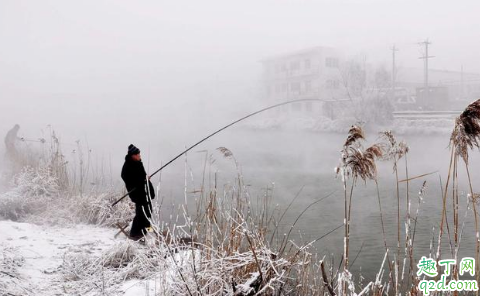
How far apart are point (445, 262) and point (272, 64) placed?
1994 inches

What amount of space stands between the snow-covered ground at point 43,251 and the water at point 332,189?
1906mm

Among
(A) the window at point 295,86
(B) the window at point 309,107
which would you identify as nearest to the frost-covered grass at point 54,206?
(B) the window at point 309,107

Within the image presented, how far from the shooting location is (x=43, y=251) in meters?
5.35

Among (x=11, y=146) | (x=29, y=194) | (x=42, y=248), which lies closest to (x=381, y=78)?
(x=11, y=146)

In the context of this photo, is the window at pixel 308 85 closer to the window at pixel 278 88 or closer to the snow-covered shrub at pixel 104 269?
the window at pixel 278 88

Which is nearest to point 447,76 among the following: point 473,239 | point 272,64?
point 272,64

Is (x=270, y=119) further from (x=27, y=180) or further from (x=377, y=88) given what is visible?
(x=27, y=180)

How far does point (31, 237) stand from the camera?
5.86m

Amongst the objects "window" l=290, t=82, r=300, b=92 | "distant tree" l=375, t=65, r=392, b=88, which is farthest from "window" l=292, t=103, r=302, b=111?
"distant tree" l=375, t=65, r=392, b=88

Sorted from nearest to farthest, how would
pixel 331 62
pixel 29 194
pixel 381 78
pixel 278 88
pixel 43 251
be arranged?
pixel 43 251
pixel 29 194
pixel 381 78
pixel 331 62
pixel 278 88

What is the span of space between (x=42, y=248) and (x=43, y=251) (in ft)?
0.48

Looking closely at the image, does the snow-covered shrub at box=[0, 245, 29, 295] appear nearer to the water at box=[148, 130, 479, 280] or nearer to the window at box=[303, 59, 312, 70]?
the water at box=[148, 130, 479, 280]

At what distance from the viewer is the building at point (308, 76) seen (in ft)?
136

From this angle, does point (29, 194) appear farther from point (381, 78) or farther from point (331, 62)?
point (331, 62)
